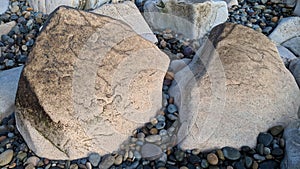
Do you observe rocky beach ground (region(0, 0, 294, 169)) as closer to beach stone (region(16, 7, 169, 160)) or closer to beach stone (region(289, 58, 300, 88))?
beach stone (region(16, 7, 169, 160))

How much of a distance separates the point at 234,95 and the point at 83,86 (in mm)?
772

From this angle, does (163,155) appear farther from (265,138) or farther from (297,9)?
(297,9)

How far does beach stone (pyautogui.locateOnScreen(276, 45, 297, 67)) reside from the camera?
2609 mm

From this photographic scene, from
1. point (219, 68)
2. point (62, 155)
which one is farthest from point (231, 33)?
Result: point (62, 155)

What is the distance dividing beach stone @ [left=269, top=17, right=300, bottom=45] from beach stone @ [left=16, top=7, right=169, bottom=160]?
4.02 ft

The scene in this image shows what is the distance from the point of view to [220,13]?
3.05 meters

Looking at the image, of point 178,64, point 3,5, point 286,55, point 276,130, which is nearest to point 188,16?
point 178,64

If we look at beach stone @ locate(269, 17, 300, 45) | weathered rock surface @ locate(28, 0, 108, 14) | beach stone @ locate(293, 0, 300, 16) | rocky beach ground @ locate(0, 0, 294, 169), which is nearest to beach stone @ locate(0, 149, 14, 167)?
rocky beach ground @ locate(0, 0, 294, 169)

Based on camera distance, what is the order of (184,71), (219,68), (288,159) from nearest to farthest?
(288,159)
(219,68)
(184,71)

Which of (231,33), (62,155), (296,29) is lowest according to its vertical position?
(62,155)

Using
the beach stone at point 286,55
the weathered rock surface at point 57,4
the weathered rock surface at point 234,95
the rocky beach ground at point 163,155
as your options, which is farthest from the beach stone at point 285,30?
the weathered rock surface at point 57,4

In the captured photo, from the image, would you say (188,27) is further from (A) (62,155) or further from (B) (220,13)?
(A) (62,155)

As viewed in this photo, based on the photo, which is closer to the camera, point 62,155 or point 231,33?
point 62,155

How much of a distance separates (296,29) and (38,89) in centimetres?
205
